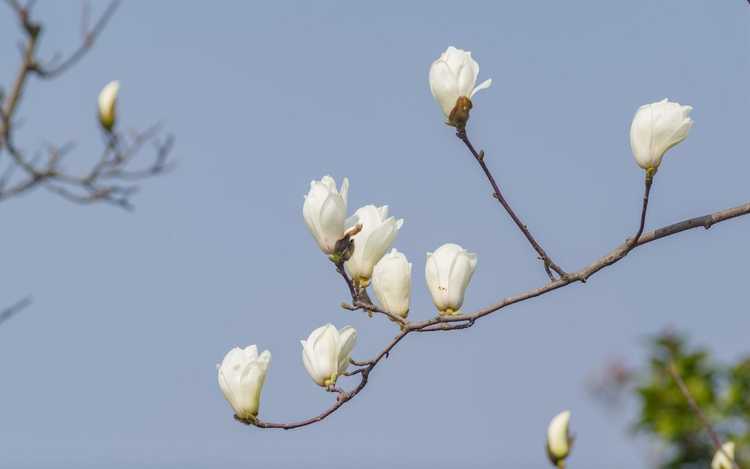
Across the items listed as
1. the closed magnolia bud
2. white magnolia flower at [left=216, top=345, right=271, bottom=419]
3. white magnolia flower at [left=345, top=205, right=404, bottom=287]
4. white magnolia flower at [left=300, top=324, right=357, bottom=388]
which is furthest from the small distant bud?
white magnolia flower at [left=216, top=345, right=271, bottom=419]

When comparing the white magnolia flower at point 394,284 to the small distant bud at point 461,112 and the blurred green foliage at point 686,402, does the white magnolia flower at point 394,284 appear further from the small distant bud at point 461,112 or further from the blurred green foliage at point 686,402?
the blurred green foliage at point 686,402

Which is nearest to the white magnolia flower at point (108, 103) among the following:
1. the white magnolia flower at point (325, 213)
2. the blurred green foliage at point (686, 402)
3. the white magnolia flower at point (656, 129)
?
the white magnolia flower at point (325, 213)

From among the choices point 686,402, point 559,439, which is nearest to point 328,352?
point 559,439

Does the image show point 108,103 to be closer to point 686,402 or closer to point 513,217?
point 513,217

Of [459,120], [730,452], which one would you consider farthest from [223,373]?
[730,452]

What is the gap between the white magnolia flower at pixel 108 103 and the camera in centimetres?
251

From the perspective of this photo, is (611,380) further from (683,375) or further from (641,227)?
(641,227)

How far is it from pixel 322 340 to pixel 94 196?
0.96 m

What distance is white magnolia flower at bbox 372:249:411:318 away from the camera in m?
2.14

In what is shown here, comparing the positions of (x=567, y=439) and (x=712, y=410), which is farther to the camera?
(x=712, y=410)

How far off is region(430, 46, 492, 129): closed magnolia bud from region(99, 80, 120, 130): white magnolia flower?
74 cm

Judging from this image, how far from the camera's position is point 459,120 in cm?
209

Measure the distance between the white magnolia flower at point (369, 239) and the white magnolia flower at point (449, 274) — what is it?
86mm

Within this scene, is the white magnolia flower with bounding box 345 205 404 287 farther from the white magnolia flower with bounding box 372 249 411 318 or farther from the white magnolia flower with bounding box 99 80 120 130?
the white magnolia flower with bounding box 99 80 120 130
